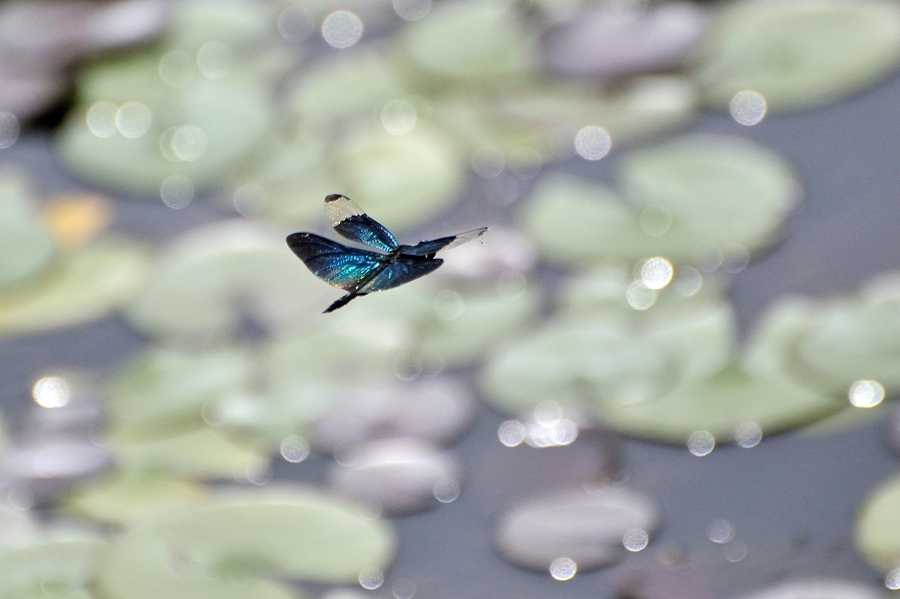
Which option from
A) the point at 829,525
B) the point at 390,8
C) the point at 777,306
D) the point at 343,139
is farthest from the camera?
the point at 390,8

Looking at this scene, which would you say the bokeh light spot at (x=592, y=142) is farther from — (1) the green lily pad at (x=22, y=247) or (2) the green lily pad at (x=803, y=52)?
(1) the green lily pad at (x=22, y=247)

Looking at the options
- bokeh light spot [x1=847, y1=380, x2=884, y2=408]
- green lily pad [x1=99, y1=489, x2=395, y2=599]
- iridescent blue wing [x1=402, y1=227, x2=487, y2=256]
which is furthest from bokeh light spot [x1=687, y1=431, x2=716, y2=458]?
iridescent blue wing [x1=402, y1=227, x2=487, y2=256]

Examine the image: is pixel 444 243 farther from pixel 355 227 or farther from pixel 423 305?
pixel 423 305

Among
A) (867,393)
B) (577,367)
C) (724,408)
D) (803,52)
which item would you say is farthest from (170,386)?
(803,52)

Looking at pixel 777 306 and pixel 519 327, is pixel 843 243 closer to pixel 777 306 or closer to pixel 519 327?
pixel 777 306

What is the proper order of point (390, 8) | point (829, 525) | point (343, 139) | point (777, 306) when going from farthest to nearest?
point (390, 8), point (343, 139), point (777, 306), point (829, 525)

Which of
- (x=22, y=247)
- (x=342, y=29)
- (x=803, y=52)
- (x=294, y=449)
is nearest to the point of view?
(x=294, y=449)

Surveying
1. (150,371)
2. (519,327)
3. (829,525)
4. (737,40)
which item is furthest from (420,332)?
(737,40)
